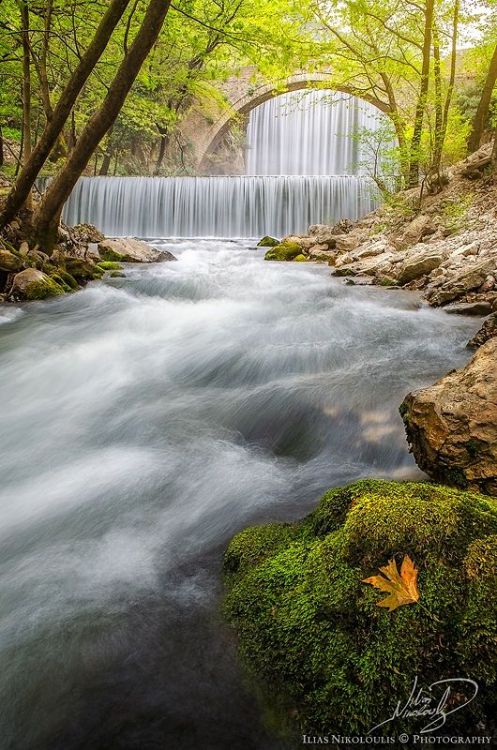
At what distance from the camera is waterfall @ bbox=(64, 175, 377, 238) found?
1834cm

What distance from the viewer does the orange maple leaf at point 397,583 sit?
54.9 inches

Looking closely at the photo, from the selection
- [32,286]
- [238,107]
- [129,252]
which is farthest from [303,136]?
[32,286]

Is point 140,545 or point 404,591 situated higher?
point 404,591

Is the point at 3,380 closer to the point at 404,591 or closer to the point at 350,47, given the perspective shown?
the point at 404,591

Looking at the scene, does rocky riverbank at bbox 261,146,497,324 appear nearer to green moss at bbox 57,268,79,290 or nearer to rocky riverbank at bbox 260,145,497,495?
rocky riverbank at bbox 260,145,497,495

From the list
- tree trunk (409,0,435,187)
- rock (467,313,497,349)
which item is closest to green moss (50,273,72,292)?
rock (467,313,497,349)

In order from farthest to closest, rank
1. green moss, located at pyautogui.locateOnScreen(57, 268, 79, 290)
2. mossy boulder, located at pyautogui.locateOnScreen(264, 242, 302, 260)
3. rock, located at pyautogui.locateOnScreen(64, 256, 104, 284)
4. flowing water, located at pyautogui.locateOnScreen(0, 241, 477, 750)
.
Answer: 1. mossy boulder, located at pyautogui.locateOnScreen(264, 242, 302, 260)
2. rock, located at pyautogui.locateOnScreen(64, 256, 104, 284)
3. green moss, located at pyautogui.locateOnScreen(57, 268, 79, 290)
4. flowing water, located at pyautogui.locateOnScreen(0, 241, 477, 750)

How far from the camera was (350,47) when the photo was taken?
12.8 m

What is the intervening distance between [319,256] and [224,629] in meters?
11.7

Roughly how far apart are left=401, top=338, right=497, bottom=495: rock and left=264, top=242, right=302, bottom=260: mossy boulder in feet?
34.7

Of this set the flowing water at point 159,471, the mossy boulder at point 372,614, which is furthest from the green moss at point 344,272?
the mossy boulder at point 372,614

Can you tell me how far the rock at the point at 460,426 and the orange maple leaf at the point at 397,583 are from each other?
0.91 m

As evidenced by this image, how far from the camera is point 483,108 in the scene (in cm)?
1217

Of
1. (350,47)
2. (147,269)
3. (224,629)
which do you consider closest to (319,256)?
(147,269)
